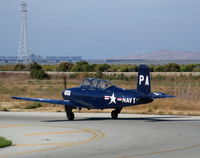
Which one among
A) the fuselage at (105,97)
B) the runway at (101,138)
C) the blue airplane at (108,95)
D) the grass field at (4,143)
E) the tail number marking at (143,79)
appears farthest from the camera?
the tail number marking at (143,79)

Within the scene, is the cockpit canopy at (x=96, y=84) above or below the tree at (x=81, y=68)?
above

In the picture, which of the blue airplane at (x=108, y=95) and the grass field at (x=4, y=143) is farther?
the blue airplane at (x=108, y=95)

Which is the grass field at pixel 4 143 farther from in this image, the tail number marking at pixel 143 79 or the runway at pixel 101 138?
the tail number marking at pixel 143 79

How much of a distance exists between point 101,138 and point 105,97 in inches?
274

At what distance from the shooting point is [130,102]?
79.8 ft

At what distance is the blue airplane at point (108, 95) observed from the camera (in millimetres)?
24305

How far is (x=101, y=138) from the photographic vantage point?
61.3ft

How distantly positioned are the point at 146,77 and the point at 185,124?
9.30 ft

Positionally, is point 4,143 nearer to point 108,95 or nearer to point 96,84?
point 108,95

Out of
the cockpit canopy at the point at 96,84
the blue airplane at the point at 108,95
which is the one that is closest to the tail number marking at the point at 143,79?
the blue airplane at the point at 108,95

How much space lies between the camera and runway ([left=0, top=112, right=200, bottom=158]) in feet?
49.4

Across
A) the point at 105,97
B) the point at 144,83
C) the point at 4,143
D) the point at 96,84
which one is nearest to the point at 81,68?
the point at 96,84

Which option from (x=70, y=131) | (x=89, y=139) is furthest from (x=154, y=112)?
(x=89, y=139)

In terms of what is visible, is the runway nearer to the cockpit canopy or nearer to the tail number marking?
the cockpit canopy
